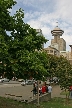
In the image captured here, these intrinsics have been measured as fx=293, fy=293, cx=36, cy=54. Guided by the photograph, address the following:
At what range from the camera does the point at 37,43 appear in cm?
1477

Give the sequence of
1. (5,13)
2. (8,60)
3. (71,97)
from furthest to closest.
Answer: (71,97), (5,13), (8,60)

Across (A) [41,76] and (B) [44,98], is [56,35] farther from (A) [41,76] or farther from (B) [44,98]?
(A) [41,76]

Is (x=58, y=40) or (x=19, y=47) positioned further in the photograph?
(x=58, y=40)

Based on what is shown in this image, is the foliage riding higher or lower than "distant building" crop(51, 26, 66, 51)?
lower

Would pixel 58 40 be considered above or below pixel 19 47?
above

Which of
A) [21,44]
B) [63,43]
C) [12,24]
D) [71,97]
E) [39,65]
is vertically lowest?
[71,97]

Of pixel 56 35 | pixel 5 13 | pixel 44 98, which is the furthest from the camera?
pixel 56 35

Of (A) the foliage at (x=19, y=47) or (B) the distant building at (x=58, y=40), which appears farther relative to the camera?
(B) the distant building at (x=58, y=40)

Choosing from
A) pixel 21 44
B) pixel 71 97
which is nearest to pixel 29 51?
pixel 21 44

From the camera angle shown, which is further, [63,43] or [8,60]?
[63,43]

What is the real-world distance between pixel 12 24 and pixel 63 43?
156086 mm

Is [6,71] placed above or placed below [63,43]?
below

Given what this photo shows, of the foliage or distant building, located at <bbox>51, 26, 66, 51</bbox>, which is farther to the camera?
distant building, located at <bbox>51, 26, 66, 51</bbox>

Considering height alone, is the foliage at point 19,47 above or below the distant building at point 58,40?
below
